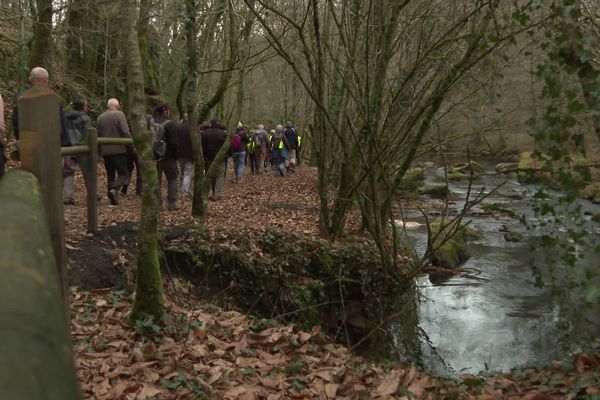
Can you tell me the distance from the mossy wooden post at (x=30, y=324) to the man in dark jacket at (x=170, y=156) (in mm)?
9790

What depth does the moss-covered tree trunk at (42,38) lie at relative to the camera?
47.4 feet

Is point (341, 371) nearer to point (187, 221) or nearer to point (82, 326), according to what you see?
point (82, 326)

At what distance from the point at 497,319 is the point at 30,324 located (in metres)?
10.6

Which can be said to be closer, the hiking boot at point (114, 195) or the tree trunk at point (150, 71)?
the hiking boot at point (114, 195)

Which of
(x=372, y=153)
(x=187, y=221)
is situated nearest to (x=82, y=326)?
(x=187, y=221)

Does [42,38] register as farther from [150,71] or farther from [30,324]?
[30,324]

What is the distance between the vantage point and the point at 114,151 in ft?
33.6

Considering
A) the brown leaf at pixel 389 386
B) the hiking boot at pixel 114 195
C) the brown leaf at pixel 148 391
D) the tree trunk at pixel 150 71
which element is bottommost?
the brown leaf at pixel 389 386

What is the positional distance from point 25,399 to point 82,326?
4.92 metres

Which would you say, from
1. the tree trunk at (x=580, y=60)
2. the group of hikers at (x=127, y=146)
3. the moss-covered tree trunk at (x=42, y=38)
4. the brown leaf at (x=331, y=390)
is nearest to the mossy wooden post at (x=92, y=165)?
the group of hikers at (x=127, y=146)

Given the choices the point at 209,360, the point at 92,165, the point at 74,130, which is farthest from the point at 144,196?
the point at 74,130

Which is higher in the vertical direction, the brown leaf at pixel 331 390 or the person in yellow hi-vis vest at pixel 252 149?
the person in yellow hi-vis vest at pixel 252 149

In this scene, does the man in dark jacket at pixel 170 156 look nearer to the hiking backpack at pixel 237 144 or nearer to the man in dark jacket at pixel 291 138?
the hiking backpack at pixel 237 144

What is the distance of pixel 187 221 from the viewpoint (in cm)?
941
